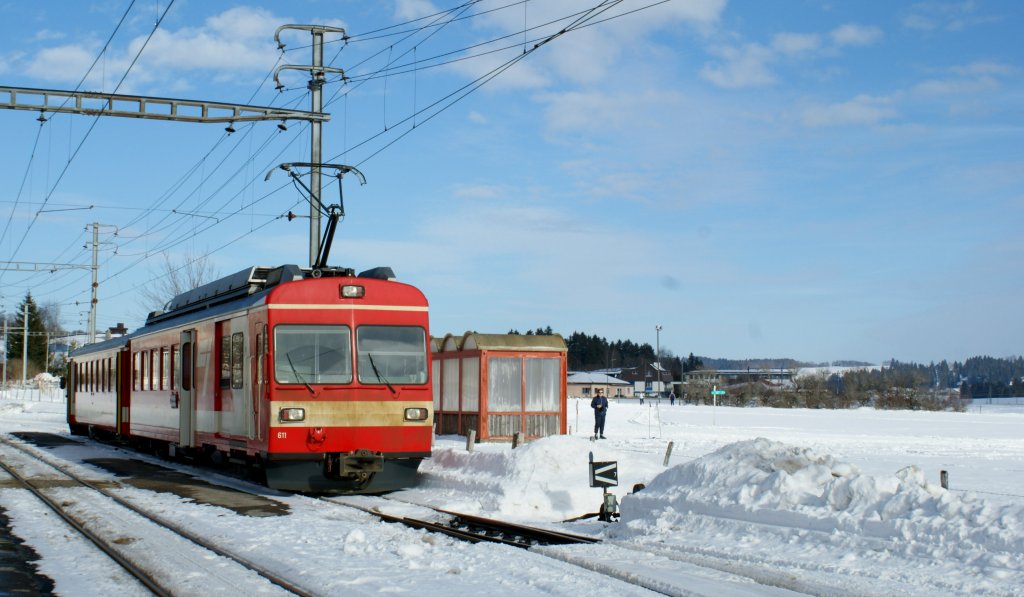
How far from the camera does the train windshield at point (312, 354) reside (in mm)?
15438

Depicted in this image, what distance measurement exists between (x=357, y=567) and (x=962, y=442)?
97.8 feet

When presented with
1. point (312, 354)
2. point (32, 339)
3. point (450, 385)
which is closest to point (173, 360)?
point (312, 354)

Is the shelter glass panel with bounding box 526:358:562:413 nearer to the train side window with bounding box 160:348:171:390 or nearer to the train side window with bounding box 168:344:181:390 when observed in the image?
the train side window with bounding box 160:348:171:390

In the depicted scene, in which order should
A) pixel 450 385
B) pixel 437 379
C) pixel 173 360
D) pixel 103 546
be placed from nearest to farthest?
pixel 103 546 < pixel 173 360 < pixel 450 385 < pixel 437 379

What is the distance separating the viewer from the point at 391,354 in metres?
16.1

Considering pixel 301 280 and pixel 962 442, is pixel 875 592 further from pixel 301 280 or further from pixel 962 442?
pixel 962 442

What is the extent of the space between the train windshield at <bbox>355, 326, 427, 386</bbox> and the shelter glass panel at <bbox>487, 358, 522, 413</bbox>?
1015 centimetres

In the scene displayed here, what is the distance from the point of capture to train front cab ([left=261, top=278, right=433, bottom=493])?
50.3 feet

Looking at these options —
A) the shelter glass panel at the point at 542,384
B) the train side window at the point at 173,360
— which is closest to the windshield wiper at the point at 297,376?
the train side window at the point at 173,360

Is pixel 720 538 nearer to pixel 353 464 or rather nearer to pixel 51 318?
pixel 353 464

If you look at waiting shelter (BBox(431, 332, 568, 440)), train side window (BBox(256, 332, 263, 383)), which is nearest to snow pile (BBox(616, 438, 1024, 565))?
train side window (BBox(256, 332, 263, 383))

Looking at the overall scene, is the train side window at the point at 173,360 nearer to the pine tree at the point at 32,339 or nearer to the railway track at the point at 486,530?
the railway track at the point at 486,530

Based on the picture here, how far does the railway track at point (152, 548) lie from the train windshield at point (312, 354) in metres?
2.72

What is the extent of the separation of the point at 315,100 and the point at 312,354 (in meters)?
10.6
